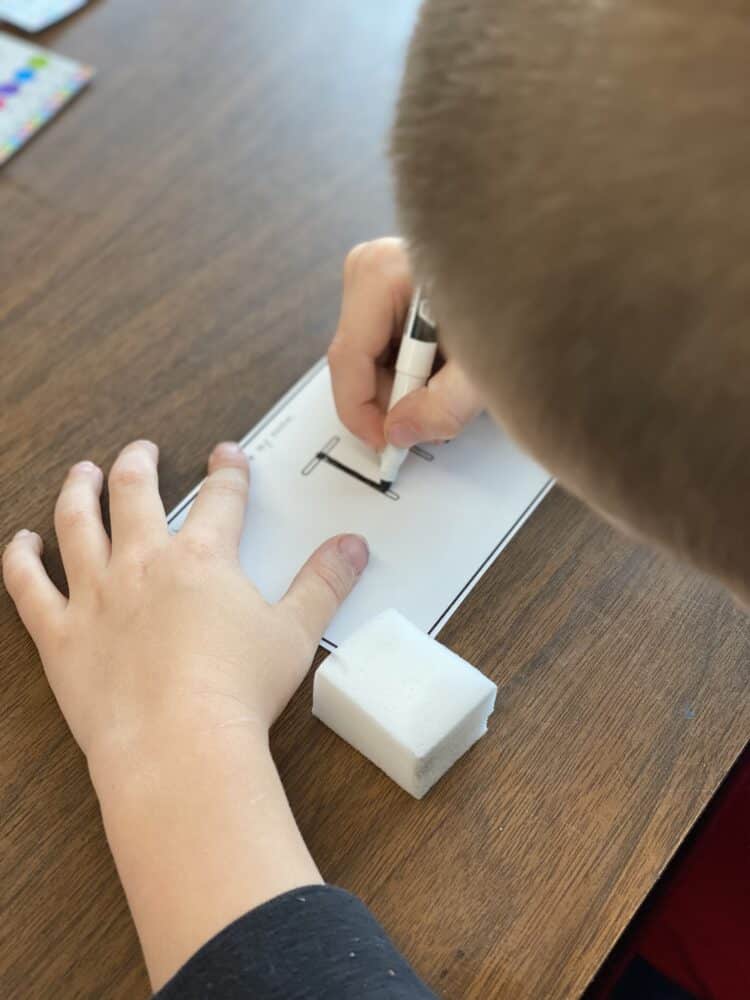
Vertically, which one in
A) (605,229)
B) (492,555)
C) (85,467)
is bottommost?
(492,555)

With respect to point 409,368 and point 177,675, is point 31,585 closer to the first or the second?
point 177,675

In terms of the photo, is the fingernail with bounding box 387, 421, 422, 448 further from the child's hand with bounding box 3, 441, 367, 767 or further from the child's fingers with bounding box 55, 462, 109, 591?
the child's fingers with bounding box 55, 462, 109, 591

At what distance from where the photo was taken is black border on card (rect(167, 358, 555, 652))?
1.81 feet

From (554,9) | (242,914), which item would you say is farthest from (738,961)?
(554,9)

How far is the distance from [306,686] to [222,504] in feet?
0.43

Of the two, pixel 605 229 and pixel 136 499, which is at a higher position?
pixel 605 229

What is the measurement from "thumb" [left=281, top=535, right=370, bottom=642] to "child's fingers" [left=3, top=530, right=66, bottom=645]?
134 millimetres

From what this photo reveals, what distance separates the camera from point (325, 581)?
541 mm

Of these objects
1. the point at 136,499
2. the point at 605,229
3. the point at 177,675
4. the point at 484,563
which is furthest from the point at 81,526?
the point at 605,229

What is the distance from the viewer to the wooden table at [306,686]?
1.46 ft

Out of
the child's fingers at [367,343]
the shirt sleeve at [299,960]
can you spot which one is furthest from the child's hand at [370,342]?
the shirt sleeve at [299,960]

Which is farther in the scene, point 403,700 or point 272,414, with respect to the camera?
point 272,414

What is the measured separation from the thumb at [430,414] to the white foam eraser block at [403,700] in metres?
0.14

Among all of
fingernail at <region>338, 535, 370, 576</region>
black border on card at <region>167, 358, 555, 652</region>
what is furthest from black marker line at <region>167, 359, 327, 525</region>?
fingernail at <region>338, 535, 370, 576</region>
